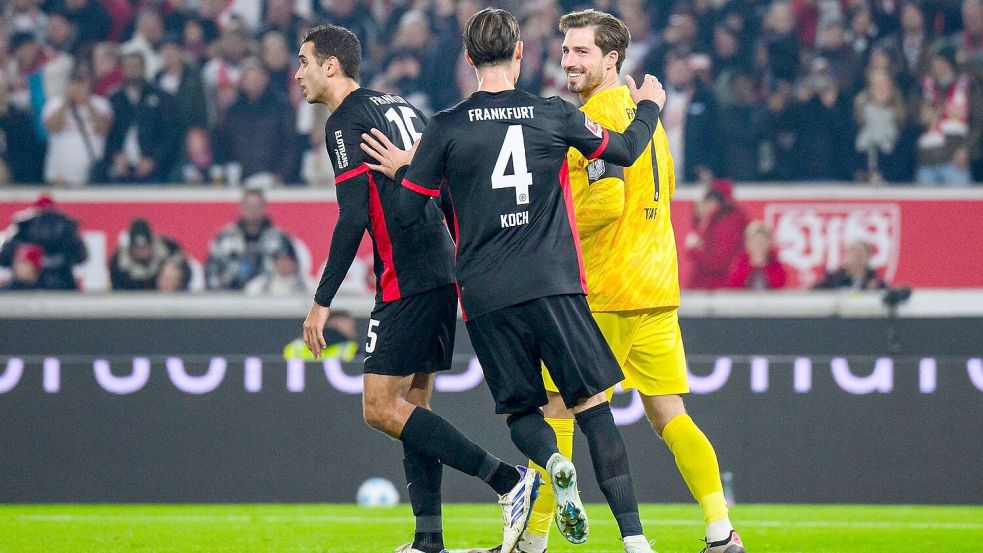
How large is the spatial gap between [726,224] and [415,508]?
6.56 meters

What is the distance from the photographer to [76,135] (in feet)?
41.9

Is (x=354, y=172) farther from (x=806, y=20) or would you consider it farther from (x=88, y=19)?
(x=88, y=19)

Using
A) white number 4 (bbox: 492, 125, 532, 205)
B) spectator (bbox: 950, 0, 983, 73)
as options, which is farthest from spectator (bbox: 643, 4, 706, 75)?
white number 4 (bbox: 492, 125, 532, 205)

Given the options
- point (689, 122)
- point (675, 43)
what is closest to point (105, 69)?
point (675, 43)

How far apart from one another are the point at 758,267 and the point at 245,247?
13.7 ft

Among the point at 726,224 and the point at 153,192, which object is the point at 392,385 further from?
the point at 153,192

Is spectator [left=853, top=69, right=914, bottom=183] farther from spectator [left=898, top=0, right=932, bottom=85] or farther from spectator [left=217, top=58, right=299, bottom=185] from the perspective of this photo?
spectator [left=217, top=58, right=299, bottom=185]

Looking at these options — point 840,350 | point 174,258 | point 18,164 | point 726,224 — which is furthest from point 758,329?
point 18,164

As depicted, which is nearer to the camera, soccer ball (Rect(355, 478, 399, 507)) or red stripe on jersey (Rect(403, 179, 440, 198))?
red stripe on jersey (Rect(403, 179, 440, 198))

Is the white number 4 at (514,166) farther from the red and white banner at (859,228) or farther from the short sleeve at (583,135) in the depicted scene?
the red and white banner at (859,228)

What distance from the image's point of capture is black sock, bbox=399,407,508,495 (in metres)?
5.34

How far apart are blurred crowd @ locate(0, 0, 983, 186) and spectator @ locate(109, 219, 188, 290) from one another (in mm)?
1001

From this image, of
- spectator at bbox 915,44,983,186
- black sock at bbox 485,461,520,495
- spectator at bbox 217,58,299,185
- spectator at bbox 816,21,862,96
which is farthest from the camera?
spectator at bbox 816,21,862,96

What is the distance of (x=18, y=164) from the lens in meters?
12.8
